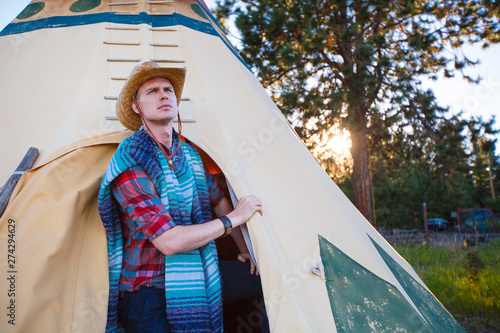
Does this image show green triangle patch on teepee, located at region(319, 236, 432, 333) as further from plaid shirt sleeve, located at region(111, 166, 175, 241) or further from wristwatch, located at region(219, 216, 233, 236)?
plaid shirt sleeve, located at region(111, 166, 175, 241)

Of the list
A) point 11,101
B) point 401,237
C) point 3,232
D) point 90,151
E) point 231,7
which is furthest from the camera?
point 401,237

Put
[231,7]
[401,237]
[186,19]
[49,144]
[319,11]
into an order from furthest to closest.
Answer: [401,237] < [231,7] < [319,11] < [186,19] < [49,144]

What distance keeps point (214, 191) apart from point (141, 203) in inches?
23.9

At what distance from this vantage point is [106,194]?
5.71 feet

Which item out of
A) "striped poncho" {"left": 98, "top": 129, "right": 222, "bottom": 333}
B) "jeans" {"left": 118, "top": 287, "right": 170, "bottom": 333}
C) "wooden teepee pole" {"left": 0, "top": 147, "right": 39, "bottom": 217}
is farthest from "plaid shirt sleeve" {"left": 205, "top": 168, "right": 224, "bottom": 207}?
"wooden teepee pole" {"left": 0, "top": 147, "right": 39, "bottom": 217}

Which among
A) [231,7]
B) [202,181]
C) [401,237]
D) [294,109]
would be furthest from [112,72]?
[401,237]

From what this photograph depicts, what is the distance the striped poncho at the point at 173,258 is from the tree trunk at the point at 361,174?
595 centimetres

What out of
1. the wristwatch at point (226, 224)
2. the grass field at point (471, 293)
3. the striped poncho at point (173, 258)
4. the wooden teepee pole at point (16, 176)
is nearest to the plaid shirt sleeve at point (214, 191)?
→ the striped poncho at point (173, 258)

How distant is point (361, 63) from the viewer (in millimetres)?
6297

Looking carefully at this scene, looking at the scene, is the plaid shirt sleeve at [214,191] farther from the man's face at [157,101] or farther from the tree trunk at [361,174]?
the tree trunk at [361,174]

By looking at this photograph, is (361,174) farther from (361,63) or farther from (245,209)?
(245,209)

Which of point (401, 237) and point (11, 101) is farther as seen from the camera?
point (401, 237)

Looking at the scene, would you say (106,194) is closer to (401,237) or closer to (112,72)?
(112,72)

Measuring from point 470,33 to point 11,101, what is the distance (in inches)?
307
